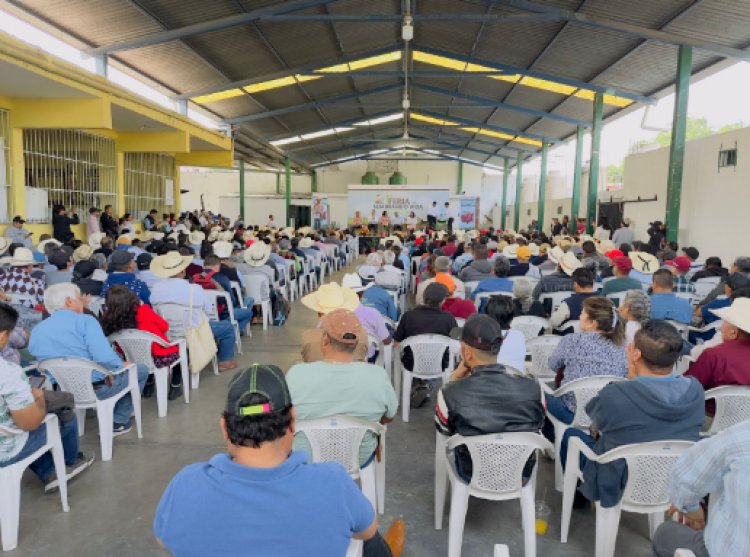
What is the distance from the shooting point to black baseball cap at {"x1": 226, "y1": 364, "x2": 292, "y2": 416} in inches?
53.6

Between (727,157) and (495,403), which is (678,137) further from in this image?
(495,403)

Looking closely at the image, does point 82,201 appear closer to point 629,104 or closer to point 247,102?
point 247,102

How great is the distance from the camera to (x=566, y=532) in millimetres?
2582

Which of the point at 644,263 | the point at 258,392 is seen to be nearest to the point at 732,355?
the point at 258,392

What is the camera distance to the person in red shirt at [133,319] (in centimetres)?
369

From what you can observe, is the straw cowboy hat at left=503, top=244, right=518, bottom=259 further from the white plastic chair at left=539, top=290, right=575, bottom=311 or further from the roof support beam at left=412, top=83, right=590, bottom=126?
the roof support beam at left=412, top=83, right=590, bottom=126

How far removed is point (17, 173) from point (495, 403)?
8917 mm

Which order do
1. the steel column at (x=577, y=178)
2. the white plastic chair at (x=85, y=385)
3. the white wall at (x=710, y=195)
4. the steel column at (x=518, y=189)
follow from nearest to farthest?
the white plastic chair at (x=85, y=385) < the white wall at (x=710, y=195) < the steel column at (x=577, y=178) < the steel column at (x=518, y=189)

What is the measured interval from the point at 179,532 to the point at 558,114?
55.6 ft

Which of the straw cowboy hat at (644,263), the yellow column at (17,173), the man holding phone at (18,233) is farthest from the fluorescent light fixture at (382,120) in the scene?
the straw cowboy hat at (644,263)

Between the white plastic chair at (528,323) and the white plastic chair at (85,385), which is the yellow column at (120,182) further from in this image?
the white plastic chair at (528,323)

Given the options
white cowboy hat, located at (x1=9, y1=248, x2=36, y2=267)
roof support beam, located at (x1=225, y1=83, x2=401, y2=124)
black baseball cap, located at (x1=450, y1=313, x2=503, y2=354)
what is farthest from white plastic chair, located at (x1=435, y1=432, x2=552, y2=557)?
roof support beam, located at (x1=225, y1=83, x2=401, y2=124)

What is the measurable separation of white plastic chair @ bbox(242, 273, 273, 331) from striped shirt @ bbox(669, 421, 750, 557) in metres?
5.74

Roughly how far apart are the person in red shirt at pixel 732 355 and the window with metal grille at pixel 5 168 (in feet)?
30.0
